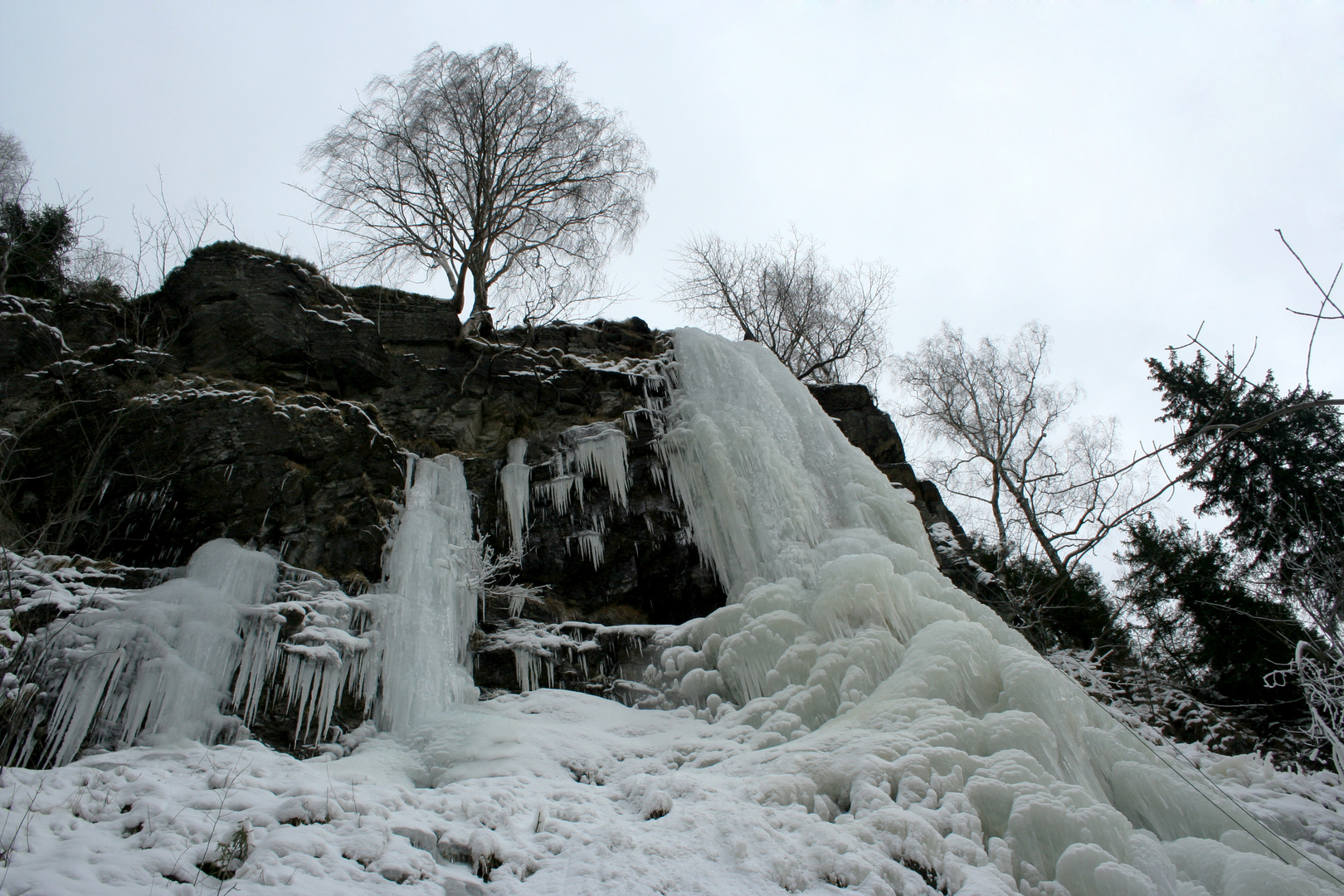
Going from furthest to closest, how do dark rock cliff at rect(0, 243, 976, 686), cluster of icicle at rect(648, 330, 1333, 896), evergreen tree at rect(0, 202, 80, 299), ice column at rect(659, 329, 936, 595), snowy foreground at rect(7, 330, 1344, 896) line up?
evergreen tree at rect(0, 202, 80, 299) < ice column at rect(659, 329, 936, 595) < dark rock cliff at rect(0, 243, 976, 686) < cluster of icicle at rect(648, 330, 1333, 896) < snowy foreground at rect(7, 330, 1344, 896)

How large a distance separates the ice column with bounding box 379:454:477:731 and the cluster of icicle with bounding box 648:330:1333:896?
1929 millimetres

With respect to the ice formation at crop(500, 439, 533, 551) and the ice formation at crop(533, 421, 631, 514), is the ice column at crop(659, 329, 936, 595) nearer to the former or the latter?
the ice formation at crop(533, 421, 631, 514)

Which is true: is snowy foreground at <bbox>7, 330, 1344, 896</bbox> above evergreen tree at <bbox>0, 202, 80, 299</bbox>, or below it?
below

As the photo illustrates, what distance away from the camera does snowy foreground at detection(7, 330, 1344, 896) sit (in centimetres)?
350

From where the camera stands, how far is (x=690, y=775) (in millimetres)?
4648

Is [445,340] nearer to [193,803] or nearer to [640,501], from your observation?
[640,501]

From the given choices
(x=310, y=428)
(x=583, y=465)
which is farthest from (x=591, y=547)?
(x=310, y=428)

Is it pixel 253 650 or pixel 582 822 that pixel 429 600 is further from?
pixel 582 822

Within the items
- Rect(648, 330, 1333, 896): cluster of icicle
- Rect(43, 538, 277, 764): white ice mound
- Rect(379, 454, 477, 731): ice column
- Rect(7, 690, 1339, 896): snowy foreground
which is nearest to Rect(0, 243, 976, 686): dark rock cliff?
Rect(379, 454, 477, 731): ice column

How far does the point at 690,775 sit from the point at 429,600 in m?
2.96

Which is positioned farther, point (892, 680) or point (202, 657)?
point (892, 680)

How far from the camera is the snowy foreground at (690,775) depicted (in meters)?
3.50

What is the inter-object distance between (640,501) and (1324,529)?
8.63 metres

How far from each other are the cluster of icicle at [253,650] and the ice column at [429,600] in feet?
0.04
